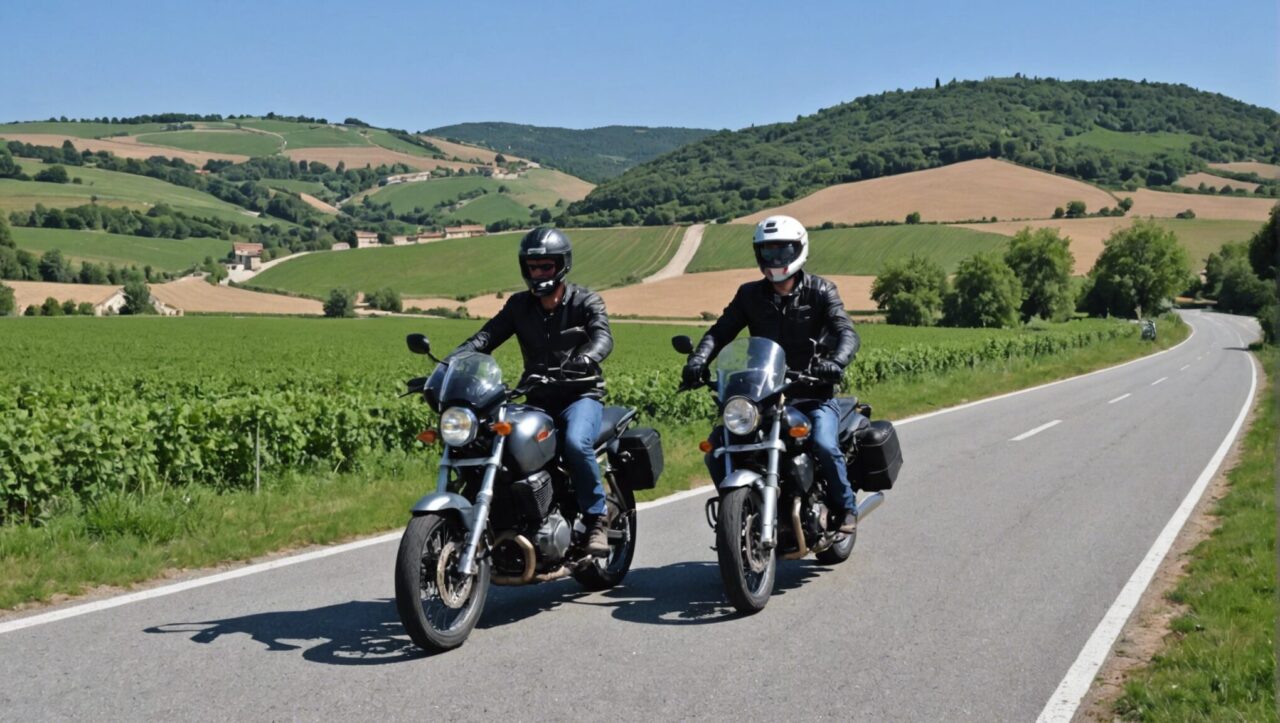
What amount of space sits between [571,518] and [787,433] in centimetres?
127

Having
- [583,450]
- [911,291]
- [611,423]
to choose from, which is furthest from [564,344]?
[911,291]

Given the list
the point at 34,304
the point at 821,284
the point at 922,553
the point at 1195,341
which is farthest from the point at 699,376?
the point at 34,304

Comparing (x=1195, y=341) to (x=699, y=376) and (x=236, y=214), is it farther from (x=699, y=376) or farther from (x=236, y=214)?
(x=236, y=214)

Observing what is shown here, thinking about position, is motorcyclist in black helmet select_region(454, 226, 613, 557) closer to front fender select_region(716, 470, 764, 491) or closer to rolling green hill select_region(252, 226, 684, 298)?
front fender select_region(716, 470, 764, 491)

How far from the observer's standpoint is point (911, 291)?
291 ft

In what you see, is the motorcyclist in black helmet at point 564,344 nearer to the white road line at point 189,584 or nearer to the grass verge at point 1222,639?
the white road line at point 189,584

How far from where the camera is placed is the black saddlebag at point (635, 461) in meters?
6.34

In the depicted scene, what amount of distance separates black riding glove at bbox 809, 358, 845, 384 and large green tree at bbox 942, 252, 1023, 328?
83.4m

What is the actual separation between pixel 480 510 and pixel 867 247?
106m

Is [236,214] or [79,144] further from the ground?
[79,144]

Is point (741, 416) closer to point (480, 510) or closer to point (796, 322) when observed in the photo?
point (796, 322)

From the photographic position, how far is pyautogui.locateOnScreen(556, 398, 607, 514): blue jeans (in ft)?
18.7

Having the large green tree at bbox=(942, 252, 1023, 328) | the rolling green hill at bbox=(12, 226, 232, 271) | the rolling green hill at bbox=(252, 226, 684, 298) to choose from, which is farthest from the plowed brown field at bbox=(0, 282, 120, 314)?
the large green tree at bbox=(942, 252, 1023, 328)

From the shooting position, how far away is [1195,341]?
6625 centimetres
